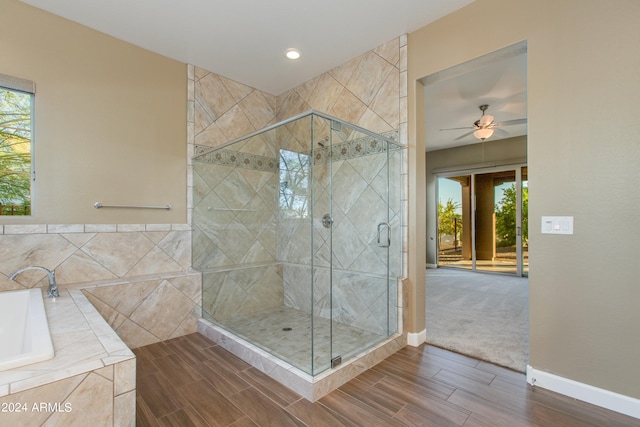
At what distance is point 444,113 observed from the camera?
15.6 feet

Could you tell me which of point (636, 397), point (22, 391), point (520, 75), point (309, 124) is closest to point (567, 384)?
point (636, 397)

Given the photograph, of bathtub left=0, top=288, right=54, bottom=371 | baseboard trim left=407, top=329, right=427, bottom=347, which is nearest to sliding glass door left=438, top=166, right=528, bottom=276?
baseboard trim left=407, top=329, right=427, bottom=347

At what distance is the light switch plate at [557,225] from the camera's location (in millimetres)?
1845

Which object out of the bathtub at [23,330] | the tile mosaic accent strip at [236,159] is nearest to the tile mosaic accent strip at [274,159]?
the tile mosaic accent strip at [236,159]

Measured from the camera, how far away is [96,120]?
2.62 metres

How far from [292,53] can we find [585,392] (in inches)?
138

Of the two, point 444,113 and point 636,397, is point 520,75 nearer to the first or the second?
point 444,113

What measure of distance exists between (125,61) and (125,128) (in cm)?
63

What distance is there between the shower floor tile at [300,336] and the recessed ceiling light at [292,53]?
254 cm

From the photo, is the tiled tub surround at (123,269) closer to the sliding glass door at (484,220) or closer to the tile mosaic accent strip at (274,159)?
the tile mosaic accent strip at (274,159)

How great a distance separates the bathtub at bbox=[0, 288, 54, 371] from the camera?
1.15 m

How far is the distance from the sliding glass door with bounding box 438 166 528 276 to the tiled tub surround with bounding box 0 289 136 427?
651 cm

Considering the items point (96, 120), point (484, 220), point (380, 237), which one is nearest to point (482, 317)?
point (380, 237)

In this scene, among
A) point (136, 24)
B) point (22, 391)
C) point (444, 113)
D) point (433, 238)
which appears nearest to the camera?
point (22, 391)
